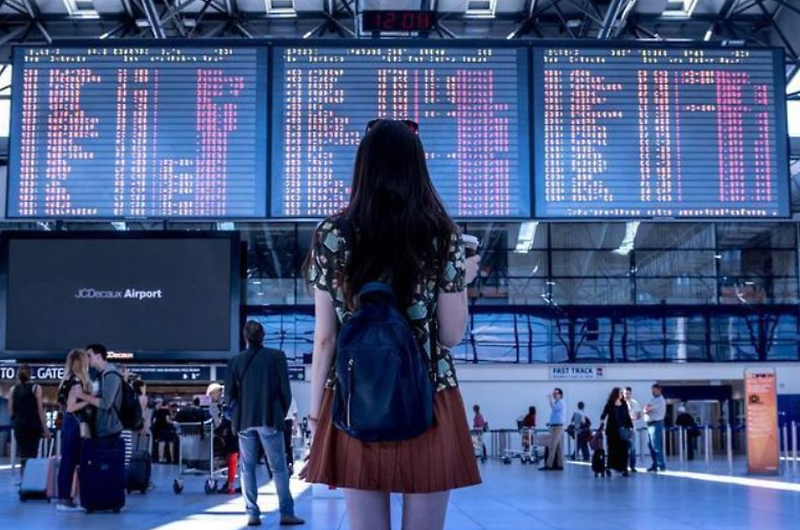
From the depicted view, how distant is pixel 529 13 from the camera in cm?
2666

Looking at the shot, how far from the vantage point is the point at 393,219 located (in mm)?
2857

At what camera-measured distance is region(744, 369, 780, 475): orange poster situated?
1875 cm

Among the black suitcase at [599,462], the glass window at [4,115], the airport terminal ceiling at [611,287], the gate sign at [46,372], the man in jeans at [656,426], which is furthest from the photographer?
the airport terminal ceiling at [611,287]

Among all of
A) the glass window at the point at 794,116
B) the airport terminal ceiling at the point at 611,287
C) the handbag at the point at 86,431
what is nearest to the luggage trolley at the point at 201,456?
the handbag at the point at 86,431

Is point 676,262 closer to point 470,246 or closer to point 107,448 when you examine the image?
point 107,448

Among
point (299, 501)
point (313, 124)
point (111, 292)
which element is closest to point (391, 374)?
point (299, 501)

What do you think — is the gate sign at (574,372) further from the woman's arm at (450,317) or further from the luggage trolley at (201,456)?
the woman's arm at (450,317)

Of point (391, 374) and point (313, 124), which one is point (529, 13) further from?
point (391, 374)

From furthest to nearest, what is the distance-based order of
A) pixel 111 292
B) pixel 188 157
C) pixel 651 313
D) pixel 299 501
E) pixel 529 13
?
pixel 651 313
pixel 529 13
pixel 111 292
pixel 188 157
pixel 299 501

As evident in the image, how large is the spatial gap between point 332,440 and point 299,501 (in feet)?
32.5

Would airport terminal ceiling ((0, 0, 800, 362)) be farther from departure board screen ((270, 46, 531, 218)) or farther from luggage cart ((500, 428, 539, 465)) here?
departure board screen ((270, 46, 531, 218))

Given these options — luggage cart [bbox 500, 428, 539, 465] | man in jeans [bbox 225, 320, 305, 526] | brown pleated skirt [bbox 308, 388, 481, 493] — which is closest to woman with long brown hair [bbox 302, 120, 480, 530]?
brown pleated skirt [bbox 308, 388, 481, 493]

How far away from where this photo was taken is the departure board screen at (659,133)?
44.7 feet

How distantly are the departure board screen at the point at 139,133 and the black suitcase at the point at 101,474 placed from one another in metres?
3.51
